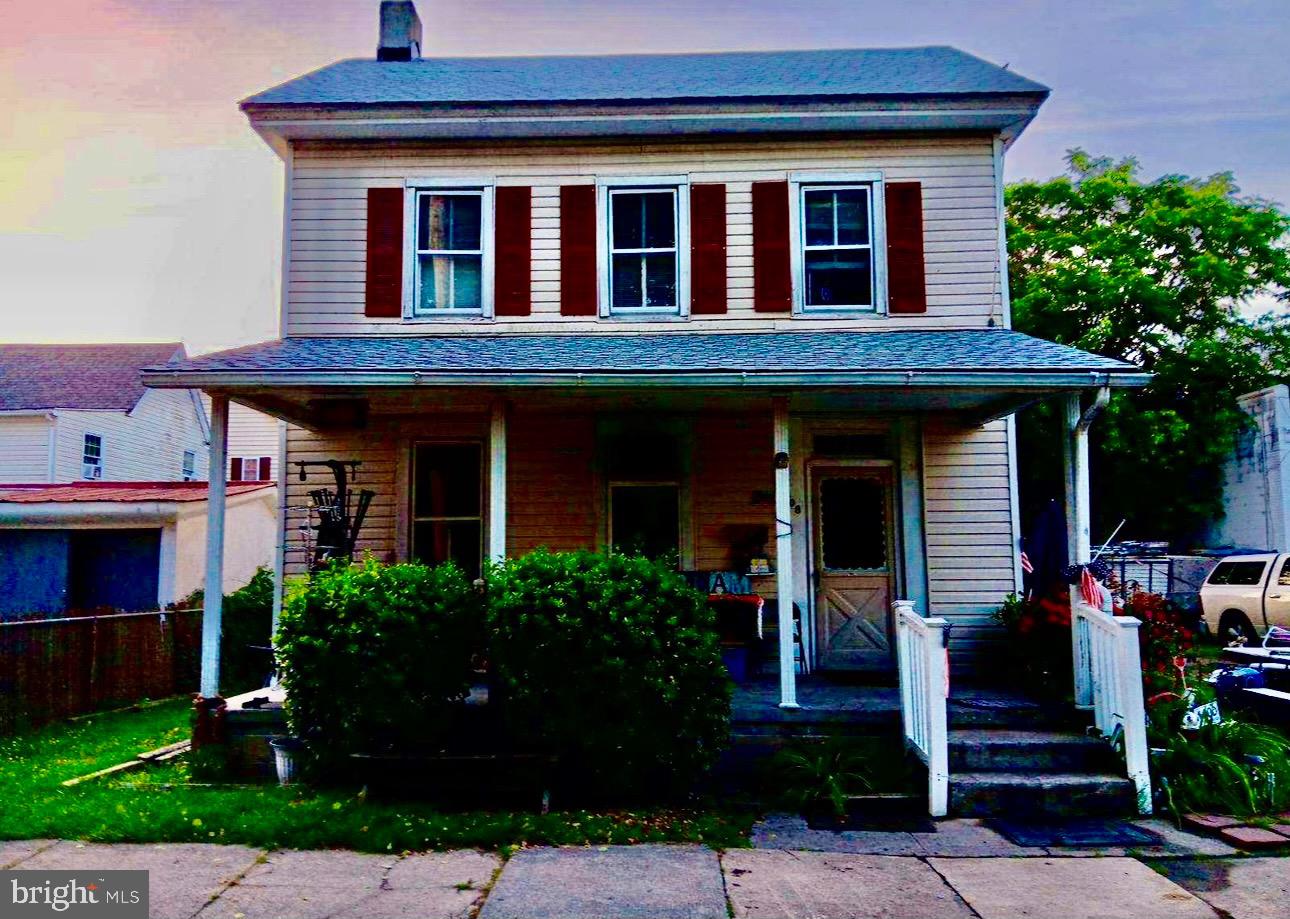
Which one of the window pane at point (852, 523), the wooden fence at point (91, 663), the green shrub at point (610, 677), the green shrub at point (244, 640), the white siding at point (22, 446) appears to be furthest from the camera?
the white siding at point (22, 446)

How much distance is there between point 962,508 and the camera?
30.7 feet

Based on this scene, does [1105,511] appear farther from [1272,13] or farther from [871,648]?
[871,648]

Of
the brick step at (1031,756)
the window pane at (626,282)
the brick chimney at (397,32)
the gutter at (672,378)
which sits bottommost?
the brick step at (1031,756)

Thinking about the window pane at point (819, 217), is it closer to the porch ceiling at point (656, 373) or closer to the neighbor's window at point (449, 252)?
the porch ceiling at point (656, 373)

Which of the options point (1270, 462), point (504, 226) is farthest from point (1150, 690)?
Result: point (1270, 462)

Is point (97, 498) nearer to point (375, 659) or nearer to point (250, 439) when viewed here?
point (375, 659)

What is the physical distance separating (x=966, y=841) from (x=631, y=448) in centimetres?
506

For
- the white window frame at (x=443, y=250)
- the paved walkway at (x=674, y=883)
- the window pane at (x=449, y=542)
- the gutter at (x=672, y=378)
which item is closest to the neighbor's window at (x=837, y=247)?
the gutter at (x=672, y=378)

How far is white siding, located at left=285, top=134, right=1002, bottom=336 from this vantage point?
9562mm

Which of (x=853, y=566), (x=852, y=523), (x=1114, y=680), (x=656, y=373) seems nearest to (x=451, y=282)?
(x=656, y=373)

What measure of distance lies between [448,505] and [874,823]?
17.9 ft

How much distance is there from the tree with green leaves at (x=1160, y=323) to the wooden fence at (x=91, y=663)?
Answer: 17.0 metres

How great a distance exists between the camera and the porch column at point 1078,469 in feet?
23.9

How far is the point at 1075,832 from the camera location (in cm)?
583
